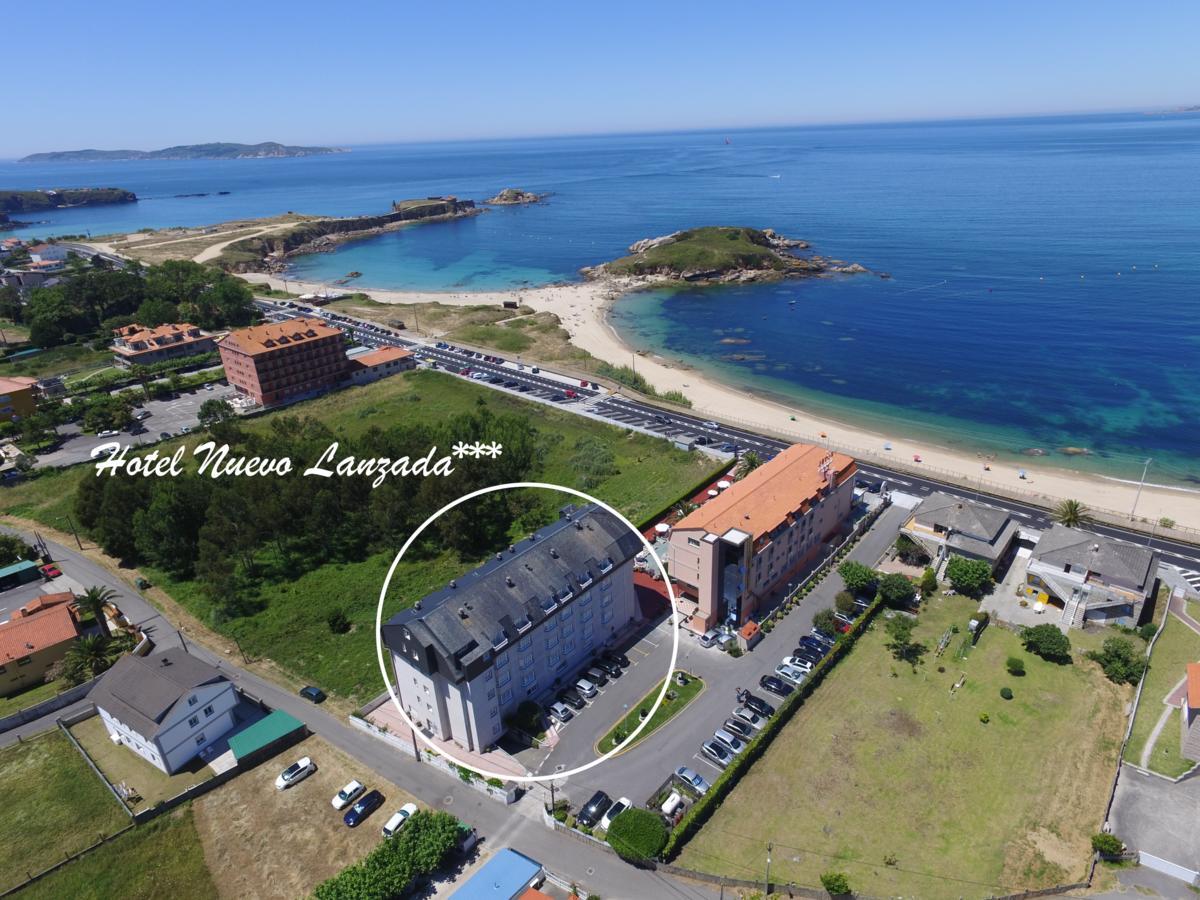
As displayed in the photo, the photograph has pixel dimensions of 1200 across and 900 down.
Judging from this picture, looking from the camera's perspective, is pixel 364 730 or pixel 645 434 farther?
pixel 645 434

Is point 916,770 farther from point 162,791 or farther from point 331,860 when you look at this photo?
point 162,791

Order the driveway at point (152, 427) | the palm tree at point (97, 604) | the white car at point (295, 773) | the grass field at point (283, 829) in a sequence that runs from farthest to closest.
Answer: the driveway at point (152, 427) → the palm tree at point (97, 604) → the white car at point (295, 773) → the grass field at point (283, 829)

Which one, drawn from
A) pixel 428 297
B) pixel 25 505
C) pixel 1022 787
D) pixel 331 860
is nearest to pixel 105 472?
pixel 25 505

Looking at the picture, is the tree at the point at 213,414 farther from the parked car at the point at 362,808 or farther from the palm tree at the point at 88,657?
the parked car at the point at 362,808

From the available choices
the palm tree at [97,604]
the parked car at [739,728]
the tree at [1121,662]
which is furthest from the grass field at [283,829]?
the tree at [1121,662]

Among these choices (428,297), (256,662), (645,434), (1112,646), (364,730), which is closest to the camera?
(364,730)

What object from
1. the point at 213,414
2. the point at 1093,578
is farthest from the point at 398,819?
the point at 213,414

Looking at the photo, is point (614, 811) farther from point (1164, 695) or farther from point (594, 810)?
point (1164, 695)
